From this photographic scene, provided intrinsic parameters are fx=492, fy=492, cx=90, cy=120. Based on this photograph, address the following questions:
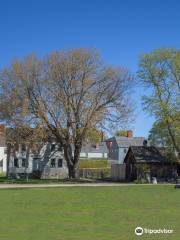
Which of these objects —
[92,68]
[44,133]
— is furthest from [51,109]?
[92,68]

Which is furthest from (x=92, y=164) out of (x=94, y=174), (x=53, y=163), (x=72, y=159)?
(x=72, y=159)

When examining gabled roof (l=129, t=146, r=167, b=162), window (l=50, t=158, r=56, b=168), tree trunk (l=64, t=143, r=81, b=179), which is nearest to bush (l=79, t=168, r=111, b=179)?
window (l=50, t=158, r=56, b=168)

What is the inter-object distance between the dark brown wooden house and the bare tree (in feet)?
29.1

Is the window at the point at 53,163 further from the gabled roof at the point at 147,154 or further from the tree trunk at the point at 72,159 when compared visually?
the gabled roof at the point at 147,154

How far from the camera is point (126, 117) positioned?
67.3 m

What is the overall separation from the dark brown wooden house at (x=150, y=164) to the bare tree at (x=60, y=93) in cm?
888

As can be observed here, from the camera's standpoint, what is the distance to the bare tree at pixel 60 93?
210 ft

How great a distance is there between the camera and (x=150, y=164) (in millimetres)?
70812

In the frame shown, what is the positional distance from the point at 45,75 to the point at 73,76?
3.68 m

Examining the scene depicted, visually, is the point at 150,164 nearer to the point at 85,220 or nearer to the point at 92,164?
the point at 92,164

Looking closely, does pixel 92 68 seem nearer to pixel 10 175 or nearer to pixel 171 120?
pixel 171 120

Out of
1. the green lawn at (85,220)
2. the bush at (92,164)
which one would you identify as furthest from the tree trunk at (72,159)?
the green lawn at (85,220)

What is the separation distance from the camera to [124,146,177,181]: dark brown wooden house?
7044cm

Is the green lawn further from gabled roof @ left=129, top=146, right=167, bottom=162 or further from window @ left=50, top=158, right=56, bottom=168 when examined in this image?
window @ left=50, top=158, right=56, bottom=168
